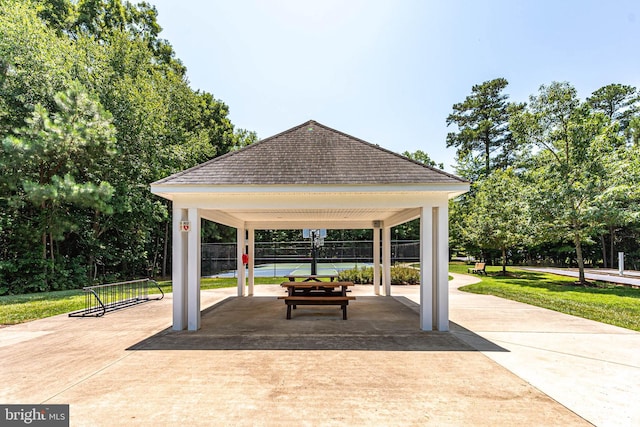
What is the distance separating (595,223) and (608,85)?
101 feet

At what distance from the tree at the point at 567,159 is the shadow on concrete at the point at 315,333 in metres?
10.0

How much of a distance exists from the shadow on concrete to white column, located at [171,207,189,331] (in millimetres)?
328

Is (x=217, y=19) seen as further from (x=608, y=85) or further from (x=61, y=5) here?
(x=608, y=85)

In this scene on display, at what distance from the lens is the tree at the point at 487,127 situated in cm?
4253

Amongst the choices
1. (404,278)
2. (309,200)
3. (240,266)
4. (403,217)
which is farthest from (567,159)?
(240,266)

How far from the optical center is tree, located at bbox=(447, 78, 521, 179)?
42.5m

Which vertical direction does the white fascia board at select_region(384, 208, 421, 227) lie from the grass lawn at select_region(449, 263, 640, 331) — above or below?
above

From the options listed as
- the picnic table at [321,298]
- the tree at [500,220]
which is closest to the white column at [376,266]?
the picnic table at [321,298]

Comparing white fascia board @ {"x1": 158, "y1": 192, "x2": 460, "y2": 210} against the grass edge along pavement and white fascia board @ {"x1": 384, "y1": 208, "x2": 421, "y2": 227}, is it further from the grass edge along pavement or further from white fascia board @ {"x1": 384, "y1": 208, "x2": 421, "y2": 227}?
the grass edge along pavement

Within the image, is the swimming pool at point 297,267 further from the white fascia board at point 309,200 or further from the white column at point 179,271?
the white fascia board at point 309,200

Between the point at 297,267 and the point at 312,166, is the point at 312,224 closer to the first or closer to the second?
the point at 312,166

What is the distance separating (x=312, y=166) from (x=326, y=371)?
4593 millimetres

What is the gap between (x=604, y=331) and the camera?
24.3 feet

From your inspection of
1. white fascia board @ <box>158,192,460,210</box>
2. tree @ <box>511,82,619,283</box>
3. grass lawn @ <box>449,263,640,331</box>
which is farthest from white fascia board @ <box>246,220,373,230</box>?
tree @ <box>511,82,619,283</box>
